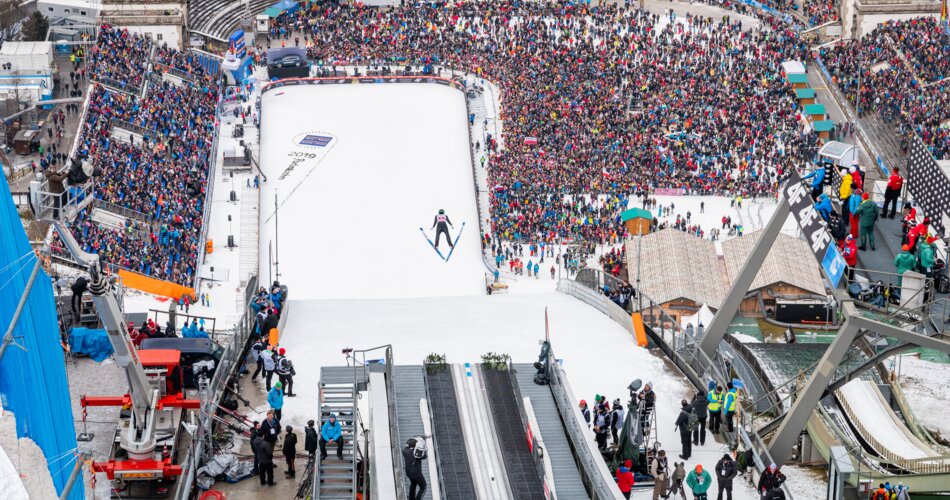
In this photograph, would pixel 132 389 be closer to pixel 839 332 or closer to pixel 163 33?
pixel 839 332

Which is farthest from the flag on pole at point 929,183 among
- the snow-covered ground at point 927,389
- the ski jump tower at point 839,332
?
the ski jump tower at point 839,332

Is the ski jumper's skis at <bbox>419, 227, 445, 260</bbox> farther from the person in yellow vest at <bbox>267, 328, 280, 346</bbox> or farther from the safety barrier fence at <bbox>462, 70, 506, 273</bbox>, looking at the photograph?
the person in yellow vest at <bbox>267, 328, 280, 346</bbox>

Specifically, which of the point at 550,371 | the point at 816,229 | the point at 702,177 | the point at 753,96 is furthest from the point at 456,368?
the point at 753,96

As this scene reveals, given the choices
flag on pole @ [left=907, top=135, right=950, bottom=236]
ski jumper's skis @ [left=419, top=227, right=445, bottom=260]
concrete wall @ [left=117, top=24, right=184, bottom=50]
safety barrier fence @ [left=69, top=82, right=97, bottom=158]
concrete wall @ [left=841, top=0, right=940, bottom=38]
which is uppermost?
concrete wall @ [left=841, top=0, right=940, bottom=38]

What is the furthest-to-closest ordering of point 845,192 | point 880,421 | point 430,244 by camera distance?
point 430,244 < point 880,421 < point 845,192

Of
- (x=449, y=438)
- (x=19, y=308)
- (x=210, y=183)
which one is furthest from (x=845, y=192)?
(x=210, y=183)

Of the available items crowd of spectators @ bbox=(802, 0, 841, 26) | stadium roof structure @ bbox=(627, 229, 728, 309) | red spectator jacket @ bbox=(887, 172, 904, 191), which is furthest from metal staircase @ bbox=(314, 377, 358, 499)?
crowd of spectators @ bbox=(802, 0, 841, 26)
